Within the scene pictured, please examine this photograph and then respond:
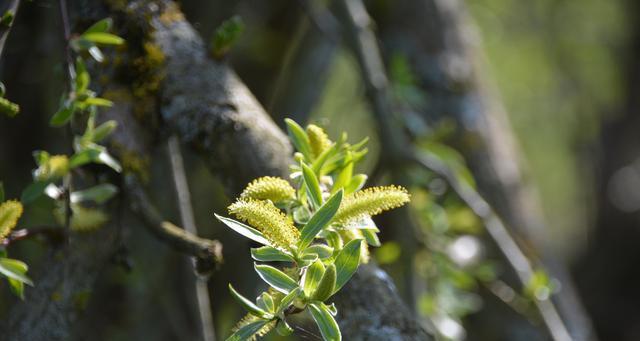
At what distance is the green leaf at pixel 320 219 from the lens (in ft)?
2.76

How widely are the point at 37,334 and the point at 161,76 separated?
0.48 metres

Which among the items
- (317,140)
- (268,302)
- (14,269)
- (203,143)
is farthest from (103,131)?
(268,302)

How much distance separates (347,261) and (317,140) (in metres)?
0.26

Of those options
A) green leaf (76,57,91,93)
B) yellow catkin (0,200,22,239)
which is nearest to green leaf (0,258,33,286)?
yellow catkin (0,200,22,239)

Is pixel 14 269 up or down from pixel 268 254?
down

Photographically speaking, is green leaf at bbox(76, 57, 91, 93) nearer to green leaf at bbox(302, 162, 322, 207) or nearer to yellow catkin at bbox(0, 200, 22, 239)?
yellow catkin at bbox(0, 200, 22, 239)

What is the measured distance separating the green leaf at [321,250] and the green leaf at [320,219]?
0.04ft

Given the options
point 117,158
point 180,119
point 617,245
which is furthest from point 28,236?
point 617,245

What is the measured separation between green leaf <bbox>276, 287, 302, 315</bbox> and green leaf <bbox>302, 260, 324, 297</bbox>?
0.04 feet

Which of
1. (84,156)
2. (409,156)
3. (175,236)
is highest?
(84,156)

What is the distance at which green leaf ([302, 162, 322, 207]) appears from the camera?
35.0 inches

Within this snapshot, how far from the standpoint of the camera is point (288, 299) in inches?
32.3

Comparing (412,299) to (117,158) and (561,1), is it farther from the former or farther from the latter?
(561,1)

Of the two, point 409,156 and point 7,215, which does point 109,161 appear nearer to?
point 7,215
